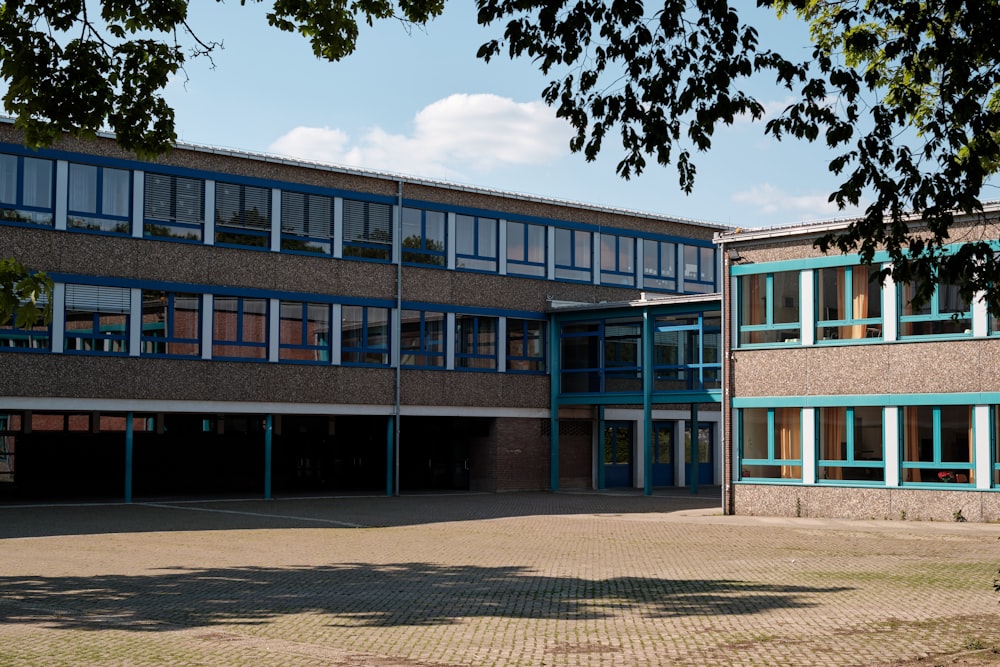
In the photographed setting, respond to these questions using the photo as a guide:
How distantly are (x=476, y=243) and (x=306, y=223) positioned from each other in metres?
5.52

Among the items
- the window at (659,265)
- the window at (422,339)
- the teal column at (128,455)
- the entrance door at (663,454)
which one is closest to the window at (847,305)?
the window at (422,339)

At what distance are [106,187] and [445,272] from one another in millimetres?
9867

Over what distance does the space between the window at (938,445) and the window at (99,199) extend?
719 inches

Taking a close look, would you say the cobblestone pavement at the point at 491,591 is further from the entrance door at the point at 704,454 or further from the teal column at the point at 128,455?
the entrance door at the point at 704,454

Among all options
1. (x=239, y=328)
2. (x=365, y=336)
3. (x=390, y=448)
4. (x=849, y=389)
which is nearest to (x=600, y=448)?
Answer: (x=390, y=448)

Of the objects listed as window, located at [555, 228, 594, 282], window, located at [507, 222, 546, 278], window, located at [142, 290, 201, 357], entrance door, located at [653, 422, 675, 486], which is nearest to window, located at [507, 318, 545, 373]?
window, located at [507, 222, 546, 278]

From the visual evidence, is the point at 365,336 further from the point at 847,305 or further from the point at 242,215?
the point at 847,305

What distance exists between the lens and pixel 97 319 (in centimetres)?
2948

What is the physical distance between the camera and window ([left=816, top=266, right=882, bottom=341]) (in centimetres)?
2461

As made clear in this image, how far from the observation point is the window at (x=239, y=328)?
31375 millimetres

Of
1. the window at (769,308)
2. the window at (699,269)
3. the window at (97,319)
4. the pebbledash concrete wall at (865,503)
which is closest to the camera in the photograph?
the pebbledash concrete wall at (865,503)

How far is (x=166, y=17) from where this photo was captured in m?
13.5

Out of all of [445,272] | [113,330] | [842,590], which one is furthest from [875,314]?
[113,330]

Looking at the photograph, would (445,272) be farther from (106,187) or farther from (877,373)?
(877,373)
